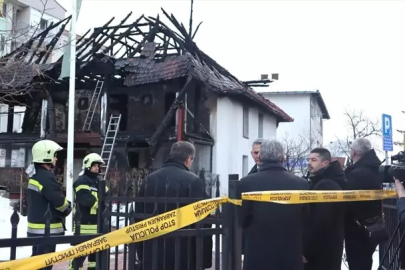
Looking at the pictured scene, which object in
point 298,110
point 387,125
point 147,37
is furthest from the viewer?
point 298,110

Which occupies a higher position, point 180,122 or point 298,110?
point 298,110

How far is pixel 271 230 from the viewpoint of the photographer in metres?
4.00

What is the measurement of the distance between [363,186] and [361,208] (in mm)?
232

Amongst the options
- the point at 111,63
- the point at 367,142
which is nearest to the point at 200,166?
the point at 111,63

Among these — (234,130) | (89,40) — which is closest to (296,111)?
(234,130)

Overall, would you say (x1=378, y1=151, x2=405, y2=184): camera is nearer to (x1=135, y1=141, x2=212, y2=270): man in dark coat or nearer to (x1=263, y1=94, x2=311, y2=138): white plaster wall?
(x1=135, y1=141, x2=212, y2=270): man in dark coat

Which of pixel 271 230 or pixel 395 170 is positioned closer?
pixel 271 230

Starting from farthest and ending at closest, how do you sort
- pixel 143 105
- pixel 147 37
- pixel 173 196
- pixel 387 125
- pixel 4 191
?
pixel 143 105, pixel 147 37, pixel 4 191, pixel 387 125, pixel 173 196

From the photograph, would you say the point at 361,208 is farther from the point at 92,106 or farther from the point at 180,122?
the point at 92,106

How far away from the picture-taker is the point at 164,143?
22500 millimetres

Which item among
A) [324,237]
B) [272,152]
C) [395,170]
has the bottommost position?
[324,237]

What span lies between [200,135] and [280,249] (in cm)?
1916

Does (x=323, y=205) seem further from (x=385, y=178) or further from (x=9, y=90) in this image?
(x=9, y=90)

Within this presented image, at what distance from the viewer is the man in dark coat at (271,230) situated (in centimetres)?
399
